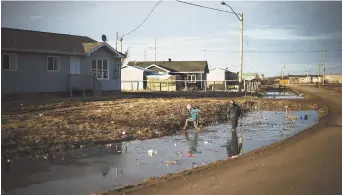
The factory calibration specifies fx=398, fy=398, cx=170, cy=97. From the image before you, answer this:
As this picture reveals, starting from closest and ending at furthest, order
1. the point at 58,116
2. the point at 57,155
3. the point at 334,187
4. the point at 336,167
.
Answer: the point at 334,187, the point at 336,167, the point at 57,155, the point at 58,116

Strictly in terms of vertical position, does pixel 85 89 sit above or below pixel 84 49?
below

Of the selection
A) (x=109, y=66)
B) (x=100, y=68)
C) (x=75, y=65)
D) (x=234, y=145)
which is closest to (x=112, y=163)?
(x=234, y=145)

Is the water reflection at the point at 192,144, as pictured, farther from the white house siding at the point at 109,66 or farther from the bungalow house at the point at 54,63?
the white house siding at the point at 109,66

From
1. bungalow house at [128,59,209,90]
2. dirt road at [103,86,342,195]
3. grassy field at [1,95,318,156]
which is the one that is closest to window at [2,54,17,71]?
grassy field at [1,95,318,156]

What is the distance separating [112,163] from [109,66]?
66.2ft

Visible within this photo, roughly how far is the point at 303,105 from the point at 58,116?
53.4ft

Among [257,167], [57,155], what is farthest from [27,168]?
[257,167]

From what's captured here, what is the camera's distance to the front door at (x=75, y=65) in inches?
1011

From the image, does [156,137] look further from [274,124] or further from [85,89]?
[85,89]

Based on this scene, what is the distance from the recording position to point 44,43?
24328 millimetres

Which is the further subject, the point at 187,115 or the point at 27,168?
the point at 187,115

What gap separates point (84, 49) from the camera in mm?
26328

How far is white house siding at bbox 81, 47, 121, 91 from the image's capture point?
1051 inches

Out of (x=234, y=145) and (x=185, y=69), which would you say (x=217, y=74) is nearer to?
(x=185, y=69)
